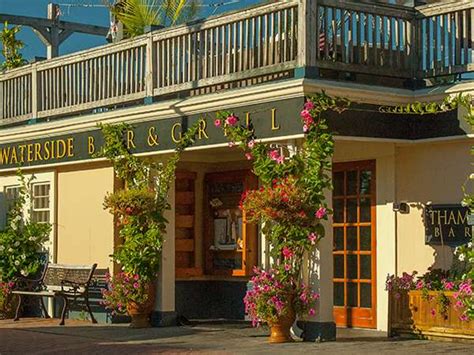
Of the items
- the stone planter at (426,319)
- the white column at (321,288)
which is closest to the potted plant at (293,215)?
the white column at (321,288)

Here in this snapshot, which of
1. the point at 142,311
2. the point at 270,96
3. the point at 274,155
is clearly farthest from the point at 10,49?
the point at 274,155

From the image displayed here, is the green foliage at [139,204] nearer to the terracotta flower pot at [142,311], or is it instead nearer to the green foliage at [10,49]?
the terracotta flower pot at [142,311]

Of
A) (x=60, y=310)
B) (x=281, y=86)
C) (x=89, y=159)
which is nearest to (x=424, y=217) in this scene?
(x=281, y=86)

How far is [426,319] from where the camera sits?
14.2 metres

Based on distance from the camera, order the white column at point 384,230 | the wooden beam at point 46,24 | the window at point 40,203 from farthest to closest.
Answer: the wooden beam at point 46,24 < the window at point 40,203 < the white column at point 384,230

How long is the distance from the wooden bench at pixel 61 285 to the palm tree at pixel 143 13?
13.8 ft

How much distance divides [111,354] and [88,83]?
6.17m

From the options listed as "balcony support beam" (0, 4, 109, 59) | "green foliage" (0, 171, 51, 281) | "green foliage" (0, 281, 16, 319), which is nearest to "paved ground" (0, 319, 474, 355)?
"green foliage" (0, 281, 16, 319)

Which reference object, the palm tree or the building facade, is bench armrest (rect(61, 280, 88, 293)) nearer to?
the building facade

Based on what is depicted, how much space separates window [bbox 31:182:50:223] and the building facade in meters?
0.03

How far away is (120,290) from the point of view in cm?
1662

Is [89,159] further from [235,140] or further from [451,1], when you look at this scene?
[451,1]

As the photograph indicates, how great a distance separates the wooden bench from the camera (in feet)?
57.2

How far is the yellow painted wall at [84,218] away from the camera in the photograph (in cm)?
1794
